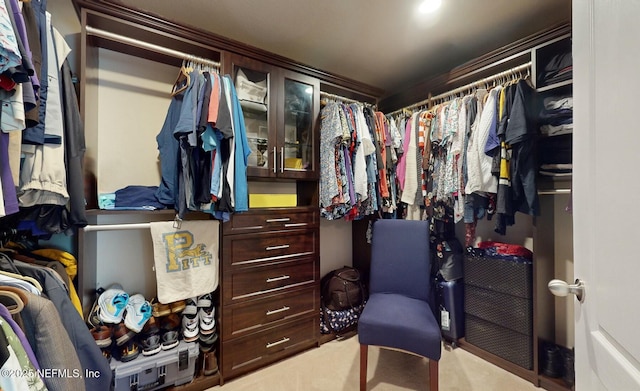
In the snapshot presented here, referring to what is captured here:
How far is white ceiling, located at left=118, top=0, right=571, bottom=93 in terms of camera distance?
1538 mm

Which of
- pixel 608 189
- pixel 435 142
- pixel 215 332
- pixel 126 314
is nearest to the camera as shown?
pixel 608 189

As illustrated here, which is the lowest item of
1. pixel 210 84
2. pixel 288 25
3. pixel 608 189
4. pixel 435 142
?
pixel 608 189

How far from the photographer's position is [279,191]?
223cm

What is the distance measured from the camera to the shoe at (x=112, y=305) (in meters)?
1.34

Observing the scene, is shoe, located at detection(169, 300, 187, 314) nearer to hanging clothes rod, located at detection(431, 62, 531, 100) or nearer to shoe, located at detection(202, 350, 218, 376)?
shoe, located at detection(202, 350, 218, 376)

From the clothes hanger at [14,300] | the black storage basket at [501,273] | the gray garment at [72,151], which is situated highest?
the gray garment at [72,151]

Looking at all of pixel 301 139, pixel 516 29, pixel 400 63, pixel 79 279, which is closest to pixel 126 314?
pixel 79 279

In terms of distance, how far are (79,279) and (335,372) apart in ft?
5.25

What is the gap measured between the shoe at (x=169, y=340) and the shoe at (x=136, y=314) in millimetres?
158

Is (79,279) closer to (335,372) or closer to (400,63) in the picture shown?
(335,372)

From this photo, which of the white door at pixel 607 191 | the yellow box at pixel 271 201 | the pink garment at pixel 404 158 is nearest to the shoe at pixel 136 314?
the yellow box at pixel 271 201

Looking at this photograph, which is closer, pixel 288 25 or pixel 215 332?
pixel 215 332

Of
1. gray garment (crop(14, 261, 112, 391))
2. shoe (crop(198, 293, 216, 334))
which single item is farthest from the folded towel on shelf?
gray garment (crop(14, 261, 112, 391))

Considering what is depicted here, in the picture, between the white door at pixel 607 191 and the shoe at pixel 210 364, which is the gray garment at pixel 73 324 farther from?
the white door at pixel 607 191
